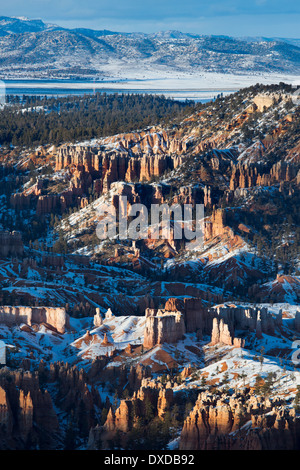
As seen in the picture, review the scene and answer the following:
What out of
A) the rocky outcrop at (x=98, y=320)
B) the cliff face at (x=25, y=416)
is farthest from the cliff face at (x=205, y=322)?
the cliff face at (x=25, y=416)

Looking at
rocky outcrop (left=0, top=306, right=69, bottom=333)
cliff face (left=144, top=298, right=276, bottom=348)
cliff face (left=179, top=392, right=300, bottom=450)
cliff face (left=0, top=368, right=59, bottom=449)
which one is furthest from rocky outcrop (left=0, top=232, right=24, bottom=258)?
cliff face (left=179, top=392, right=300, bottom=450)

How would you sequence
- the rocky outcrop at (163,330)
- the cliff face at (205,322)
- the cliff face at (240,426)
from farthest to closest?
the rocky outcrop at (163,330) → the cliff face at (205,322) → the cliff face at (240,426)

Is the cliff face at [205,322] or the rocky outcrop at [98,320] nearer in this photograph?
the cliff face at [205,322]

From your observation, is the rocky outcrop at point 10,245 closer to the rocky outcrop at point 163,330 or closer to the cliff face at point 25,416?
the rocky outcrop at point 163,330

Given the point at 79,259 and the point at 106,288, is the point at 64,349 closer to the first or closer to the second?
the point at 106,288

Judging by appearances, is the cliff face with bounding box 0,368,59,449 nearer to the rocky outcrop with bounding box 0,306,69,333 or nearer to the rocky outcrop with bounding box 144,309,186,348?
the rocky outcrop with bounding box 144,309,186,348

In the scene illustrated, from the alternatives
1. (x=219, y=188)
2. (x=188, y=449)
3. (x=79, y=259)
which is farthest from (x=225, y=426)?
(x=219, y=188)

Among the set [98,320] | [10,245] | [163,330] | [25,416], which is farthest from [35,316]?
[10,245]

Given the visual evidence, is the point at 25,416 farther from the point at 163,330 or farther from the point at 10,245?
the point at 10,245
